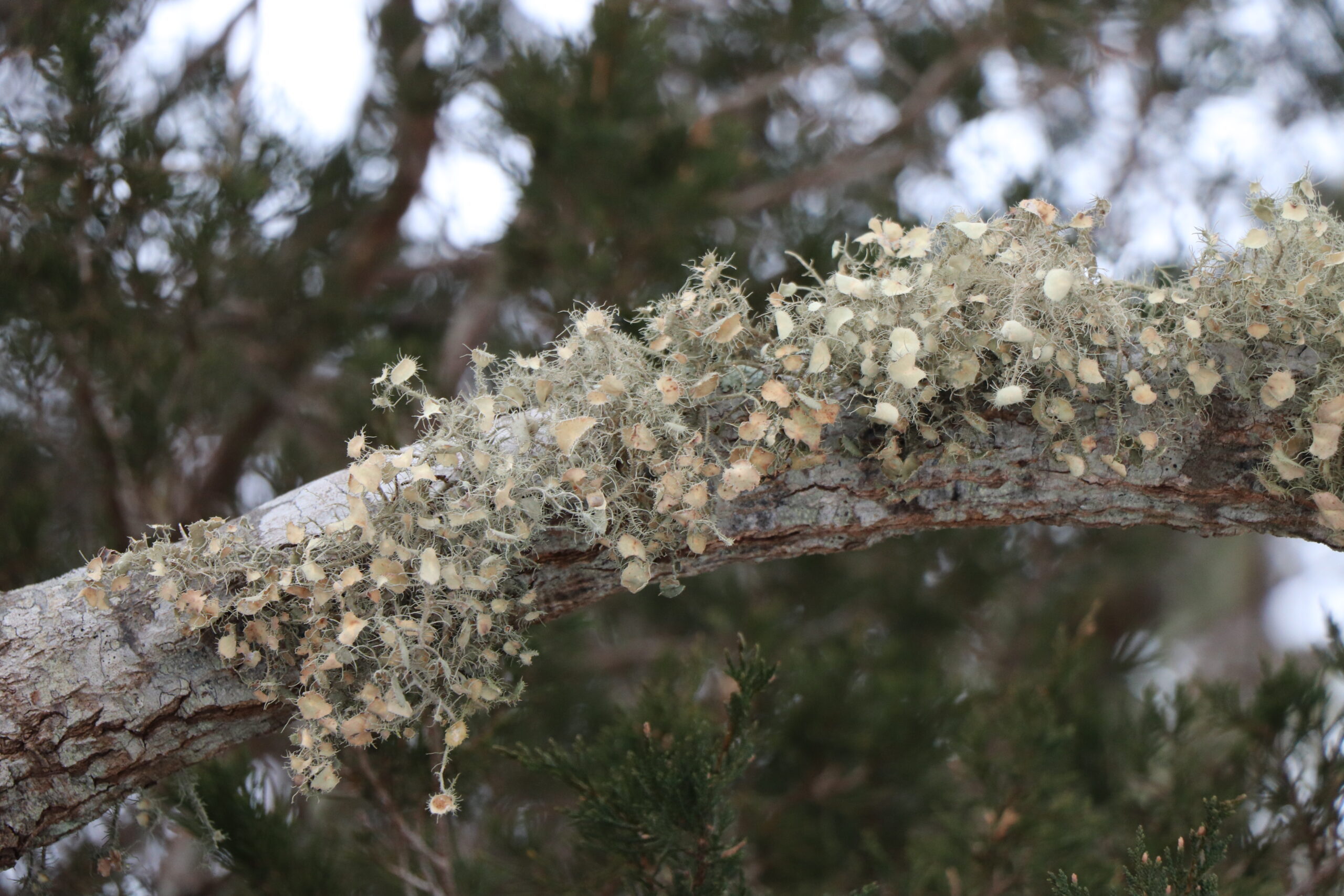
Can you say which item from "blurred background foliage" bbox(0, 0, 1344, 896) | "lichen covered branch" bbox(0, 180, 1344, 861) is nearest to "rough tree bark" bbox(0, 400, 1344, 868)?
"lichen covered branch" bbox(0, 180, 1344, 861)

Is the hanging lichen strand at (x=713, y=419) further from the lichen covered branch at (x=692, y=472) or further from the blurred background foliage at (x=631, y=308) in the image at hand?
the blurred background foliage at (x=631, y=308)

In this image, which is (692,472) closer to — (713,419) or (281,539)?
(713,419)

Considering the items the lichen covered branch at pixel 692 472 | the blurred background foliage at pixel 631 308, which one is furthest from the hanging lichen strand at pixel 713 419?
the blurred background foliage at pixel 631 308

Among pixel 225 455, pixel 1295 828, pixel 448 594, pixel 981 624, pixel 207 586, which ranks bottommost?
pixel 1295 828

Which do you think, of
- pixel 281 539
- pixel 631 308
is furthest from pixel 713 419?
pixel 631 308

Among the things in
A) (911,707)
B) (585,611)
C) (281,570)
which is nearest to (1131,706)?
(911,707)

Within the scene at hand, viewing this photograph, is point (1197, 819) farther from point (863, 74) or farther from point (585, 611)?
point (863, 74)
